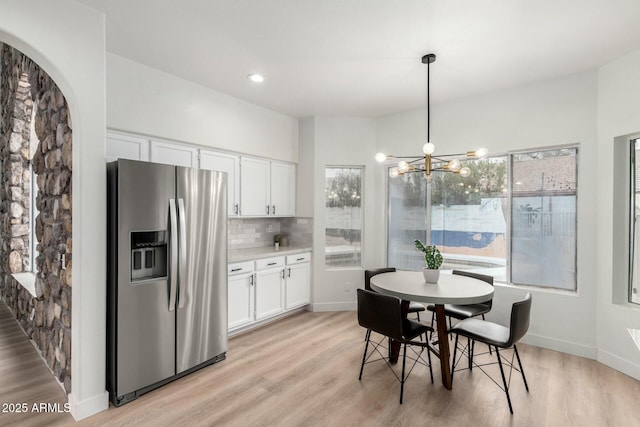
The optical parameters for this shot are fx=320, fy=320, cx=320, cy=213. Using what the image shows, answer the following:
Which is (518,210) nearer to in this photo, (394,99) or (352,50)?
(394,99)

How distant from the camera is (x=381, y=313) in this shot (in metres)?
2.57

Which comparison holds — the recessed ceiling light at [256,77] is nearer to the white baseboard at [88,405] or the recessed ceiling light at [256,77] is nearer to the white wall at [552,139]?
the white wall at [552,139]

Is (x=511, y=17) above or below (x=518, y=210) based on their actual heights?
above

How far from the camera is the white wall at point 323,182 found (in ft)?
15.3

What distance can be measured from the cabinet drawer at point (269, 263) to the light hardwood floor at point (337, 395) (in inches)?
38.4

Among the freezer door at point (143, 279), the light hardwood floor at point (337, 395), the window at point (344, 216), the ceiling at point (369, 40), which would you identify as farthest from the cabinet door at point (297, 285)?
the ceiling at point (369, 40)

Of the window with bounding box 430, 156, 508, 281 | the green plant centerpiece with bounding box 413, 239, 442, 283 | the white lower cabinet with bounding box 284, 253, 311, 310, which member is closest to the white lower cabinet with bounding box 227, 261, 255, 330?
the white lower cabinet with bounding box 284, 253, 311, 310

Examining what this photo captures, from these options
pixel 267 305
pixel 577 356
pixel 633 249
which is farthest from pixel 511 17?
pixel 267 305

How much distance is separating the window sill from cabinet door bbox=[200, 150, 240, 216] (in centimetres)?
208

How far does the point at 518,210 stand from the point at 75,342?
14.3 feet

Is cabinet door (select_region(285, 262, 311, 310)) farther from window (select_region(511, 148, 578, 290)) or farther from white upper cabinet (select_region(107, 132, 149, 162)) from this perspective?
window (select_region(511, 148, 578, 290))

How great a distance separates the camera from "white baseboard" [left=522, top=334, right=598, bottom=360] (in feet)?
10.5

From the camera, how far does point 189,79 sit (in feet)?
11.3

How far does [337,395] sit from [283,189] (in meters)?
2.89
